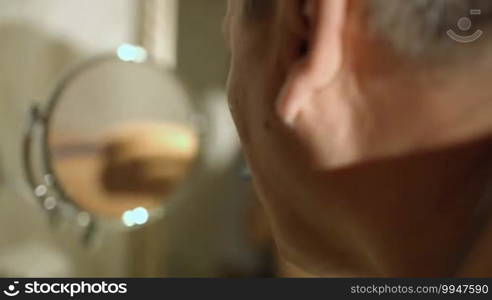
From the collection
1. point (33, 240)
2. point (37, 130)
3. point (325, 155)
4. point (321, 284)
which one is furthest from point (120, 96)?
point (325, 155)

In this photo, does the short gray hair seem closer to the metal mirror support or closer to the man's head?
the man's head

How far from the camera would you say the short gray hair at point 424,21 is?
0.32m

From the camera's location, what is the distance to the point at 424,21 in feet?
1.09

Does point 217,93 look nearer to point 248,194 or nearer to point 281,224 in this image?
point 248,194

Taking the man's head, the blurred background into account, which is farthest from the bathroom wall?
the man's head

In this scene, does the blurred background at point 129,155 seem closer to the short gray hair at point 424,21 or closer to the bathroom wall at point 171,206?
the bathroom wall at point 171,206

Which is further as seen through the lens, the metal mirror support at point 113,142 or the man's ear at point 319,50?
the metal mirror support at point 113,142

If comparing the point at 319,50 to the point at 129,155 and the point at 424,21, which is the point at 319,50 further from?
the point at 129,155

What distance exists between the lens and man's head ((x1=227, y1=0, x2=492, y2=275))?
33cm

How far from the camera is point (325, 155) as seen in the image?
1.23 ft

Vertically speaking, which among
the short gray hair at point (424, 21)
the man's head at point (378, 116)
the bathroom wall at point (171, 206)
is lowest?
the bathroom wall at point (171, 206)

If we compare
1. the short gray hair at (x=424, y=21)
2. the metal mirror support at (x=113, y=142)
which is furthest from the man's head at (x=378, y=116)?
the metal mirror support at (x=113, y=142)

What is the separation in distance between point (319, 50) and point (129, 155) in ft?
2.86

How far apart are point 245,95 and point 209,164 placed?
89 centimetres
